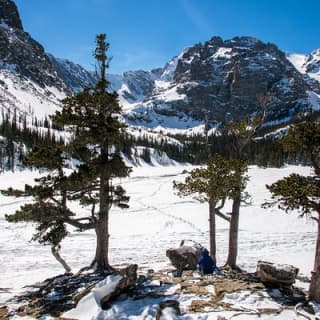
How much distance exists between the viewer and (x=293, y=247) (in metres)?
27.3

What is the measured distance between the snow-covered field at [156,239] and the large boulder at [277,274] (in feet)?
24.7

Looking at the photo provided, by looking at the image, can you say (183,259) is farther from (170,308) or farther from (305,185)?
(305,185)

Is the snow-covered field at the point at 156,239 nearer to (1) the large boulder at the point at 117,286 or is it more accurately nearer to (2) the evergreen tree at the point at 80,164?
(2) the evergreen tree at the point at 80,164

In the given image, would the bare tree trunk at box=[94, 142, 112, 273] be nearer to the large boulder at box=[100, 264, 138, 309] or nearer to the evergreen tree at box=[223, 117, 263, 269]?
the large boulder at box=[100, 264, 138, 309]

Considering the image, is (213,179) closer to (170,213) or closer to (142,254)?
(142,254)

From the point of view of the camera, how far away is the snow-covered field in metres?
22.1

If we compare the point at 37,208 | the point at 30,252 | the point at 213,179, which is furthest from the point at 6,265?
the point at 213,179

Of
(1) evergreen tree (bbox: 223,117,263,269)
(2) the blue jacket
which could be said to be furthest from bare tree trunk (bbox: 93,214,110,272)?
(1) evergreen tree (bbox: 223,117,263,269)

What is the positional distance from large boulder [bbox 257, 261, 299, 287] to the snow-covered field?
752cm

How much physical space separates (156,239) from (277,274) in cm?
2075

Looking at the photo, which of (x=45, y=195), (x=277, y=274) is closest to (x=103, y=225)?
(x=45, y=195)

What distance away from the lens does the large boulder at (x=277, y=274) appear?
1199cm

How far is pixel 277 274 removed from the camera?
479 inches

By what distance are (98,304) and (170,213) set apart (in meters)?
33.3
